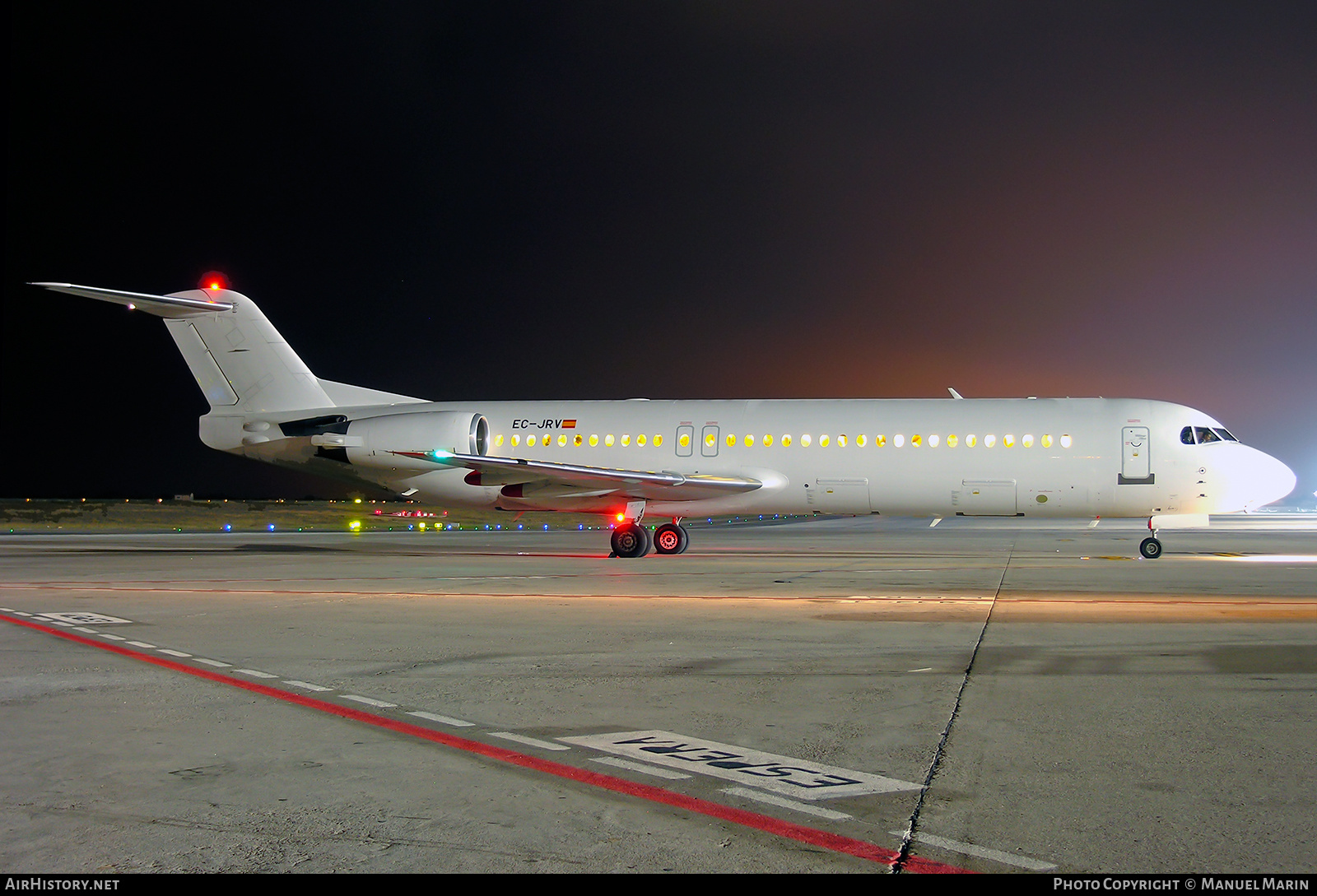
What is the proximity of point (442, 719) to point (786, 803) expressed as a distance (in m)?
2.92

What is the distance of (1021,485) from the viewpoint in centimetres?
2386

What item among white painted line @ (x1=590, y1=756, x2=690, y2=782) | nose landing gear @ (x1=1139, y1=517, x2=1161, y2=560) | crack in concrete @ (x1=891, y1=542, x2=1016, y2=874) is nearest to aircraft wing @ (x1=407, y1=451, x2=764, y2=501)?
nose landing gear @ (x1=1139, y1=517, x2=1161, y2=560)

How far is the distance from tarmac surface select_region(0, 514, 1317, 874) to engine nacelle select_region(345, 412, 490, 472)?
1154 centimetres

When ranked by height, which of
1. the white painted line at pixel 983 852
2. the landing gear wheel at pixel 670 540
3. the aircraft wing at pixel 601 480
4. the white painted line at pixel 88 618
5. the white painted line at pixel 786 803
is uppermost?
the aircraft wing at pixel 601 480

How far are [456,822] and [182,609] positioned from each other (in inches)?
411

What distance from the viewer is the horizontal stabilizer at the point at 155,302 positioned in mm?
23656

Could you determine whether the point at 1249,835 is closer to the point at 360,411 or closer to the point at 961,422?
the point at 961,422

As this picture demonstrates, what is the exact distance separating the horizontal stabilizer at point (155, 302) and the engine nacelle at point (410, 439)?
5.06m

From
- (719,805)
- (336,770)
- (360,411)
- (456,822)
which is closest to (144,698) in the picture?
(336,770)

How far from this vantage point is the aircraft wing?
24.2 m

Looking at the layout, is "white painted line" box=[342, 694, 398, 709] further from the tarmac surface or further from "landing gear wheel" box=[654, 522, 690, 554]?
"landing gear wheel" box=[654, 522, 690, 554]

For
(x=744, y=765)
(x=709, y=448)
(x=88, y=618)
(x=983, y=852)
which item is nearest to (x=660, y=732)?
(x=744, y=765)

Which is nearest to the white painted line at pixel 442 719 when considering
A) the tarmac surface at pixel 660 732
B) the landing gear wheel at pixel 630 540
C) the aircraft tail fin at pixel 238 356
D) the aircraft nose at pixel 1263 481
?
the tarmac surface at pixel 660 732

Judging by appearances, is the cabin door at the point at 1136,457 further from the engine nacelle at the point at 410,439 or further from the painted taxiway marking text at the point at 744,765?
the painted taxiway marking text at the point at 744,765
